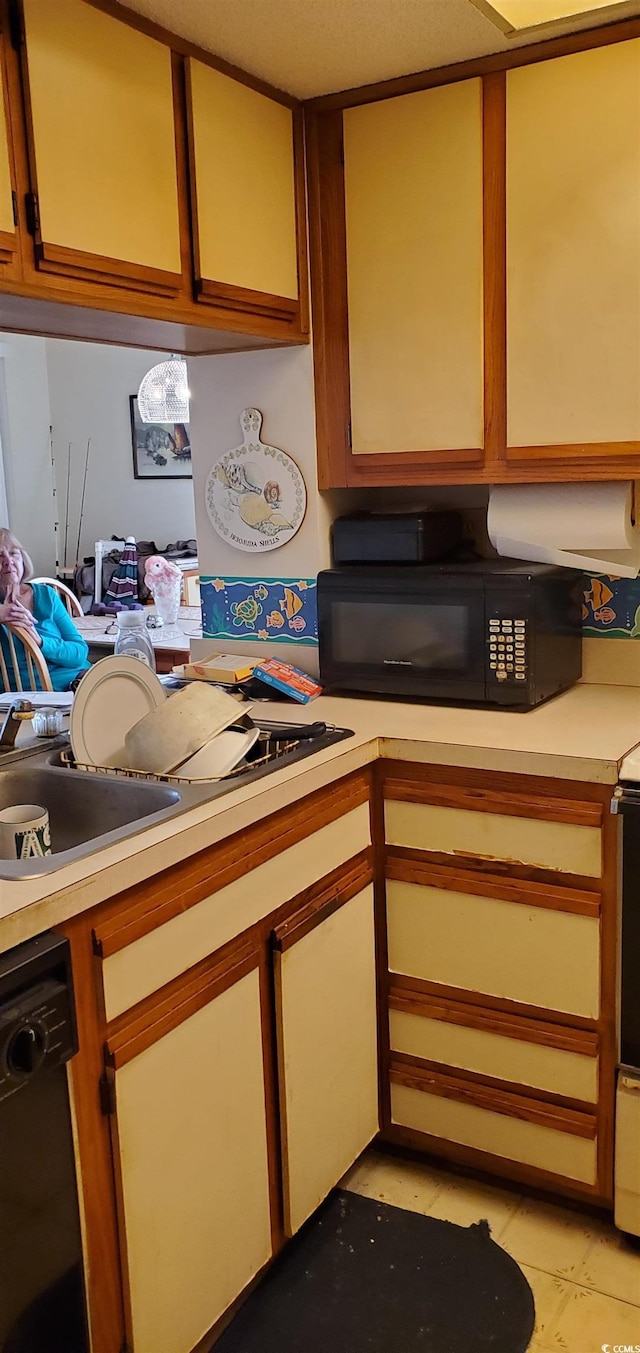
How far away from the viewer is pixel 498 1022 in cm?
186

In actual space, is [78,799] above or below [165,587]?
below

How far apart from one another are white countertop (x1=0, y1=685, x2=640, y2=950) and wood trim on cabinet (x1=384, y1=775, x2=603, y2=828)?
0.05 m

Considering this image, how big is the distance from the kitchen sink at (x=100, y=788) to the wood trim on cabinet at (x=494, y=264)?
2.38ft

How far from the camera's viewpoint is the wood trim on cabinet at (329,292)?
218 centimetres

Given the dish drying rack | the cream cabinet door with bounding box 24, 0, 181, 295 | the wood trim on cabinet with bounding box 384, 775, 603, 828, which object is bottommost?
the wood trim on cabinet with bounding box 384, 775, 603, 828

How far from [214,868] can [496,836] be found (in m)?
0.56

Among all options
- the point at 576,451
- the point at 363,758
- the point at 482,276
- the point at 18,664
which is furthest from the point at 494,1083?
the point at 18,664

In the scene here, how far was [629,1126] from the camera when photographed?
68.4 inches

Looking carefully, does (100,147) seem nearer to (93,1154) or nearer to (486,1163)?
(93,1154)

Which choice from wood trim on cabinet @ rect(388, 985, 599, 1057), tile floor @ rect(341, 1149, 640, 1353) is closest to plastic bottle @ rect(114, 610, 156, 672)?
wood trim on cabinet @ rect(388, 985, 599, 1057)

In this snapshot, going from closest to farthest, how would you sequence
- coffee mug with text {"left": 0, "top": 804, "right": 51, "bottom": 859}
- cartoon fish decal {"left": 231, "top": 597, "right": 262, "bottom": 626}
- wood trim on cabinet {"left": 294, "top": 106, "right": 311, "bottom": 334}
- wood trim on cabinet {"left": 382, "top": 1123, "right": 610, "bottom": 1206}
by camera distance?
coffee mug with text {"left": 0, "top": 804, "right": 51, "bottom": 859} → wood trim on cabinet {"left": 382, "top": 1123, "right": 610, "bottom": 1206} → wood trim on cabinet {"left": 294, "top": 106, "right": 311, "bottom": 334} → cartoon fish decal {"left": 231, "top": 597, "right": 262, "bottom": 626}

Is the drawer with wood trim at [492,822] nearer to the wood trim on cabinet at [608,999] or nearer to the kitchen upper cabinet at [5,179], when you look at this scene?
the wood trim on cabinet at [608,999]

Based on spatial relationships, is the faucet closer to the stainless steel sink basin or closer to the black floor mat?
the stainless steel sink basin

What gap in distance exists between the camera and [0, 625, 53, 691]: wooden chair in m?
3.40
